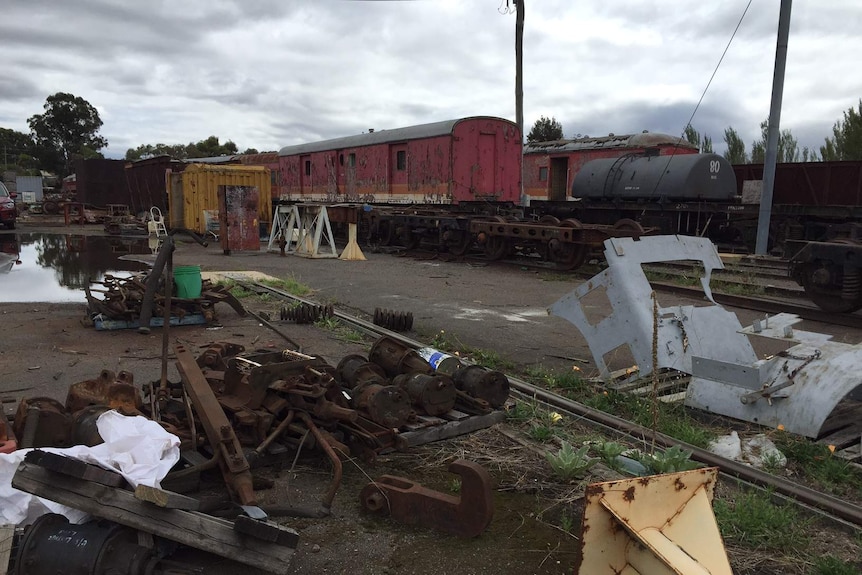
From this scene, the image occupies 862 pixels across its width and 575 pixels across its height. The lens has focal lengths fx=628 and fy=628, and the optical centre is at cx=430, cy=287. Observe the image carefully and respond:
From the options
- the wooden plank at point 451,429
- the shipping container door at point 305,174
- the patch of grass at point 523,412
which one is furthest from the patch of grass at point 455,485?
the shipping container door at point 305,174

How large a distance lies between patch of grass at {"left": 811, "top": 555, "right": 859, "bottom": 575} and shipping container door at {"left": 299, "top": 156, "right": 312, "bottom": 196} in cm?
2337

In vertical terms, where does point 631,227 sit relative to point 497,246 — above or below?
above

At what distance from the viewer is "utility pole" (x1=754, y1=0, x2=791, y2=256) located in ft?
41.0

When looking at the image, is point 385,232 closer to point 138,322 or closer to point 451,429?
point 138,322

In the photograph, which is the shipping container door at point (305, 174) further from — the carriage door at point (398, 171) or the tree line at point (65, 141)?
the tree line at point (65, 141)

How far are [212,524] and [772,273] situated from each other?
11.8m

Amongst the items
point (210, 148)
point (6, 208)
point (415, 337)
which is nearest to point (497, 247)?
point (415, 337)

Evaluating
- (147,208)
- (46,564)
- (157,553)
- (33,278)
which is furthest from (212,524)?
(147,208)

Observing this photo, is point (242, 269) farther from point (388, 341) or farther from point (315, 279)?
point (388, 341)

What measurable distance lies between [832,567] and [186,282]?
6.83 meters

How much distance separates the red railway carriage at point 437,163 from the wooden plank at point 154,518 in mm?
15166

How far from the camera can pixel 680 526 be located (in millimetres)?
2373

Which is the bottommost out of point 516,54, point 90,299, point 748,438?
point 748,438

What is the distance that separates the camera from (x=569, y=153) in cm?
2220
